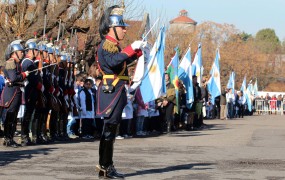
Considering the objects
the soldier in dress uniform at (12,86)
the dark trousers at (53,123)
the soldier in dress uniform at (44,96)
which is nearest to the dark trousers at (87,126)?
the dark trousers at (53,123)

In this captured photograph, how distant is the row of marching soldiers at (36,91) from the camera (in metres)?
15.5

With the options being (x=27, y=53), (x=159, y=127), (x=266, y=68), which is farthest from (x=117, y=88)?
(x=266, y=68)

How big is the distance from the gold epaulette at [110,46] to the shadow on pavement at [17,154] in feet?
8.51

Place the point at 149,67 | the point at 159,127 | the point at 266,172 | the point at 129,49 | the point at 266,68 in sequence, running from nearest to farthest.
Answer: the point at 129,49 < the point at 266,172 < the point at 149,67 < the point at 159,127 < the point at 266,68

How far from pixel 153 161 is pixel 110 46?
2991 mm

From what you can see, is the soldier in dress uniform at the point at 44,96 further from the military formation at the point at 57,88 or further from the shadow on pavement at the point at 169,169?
the shadow on pavement at the point at 169,169

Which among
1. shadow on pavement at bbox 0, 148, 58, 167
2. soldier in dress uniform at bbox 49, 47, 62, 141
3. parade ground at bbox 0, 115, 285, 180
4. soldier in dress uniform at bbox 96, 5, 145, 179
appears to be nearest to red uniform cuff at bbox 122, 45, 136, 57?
soldier in dress uniform at bbox 96, 5, 145, 179

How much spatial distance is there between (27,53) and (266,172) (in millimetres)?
6114

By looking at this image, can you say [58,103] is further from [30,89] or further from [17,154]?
[17,154]

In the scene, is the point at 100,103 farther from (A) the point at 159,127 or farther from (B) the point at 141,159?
(A) the point at 159,127

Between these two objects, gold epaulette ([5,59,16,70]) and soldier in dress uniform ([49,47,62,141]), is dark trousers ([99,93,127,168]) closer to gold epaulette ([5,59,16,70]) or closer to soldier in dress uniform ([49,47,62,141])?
gold epaulette ([5,59,16,70])

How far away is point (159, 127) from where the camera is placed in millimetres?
24609

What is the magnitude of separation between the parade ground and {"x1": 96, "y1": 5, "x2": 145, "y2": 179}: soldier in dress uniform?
1.22 ft

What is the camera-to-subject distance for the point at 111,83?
430 inches
